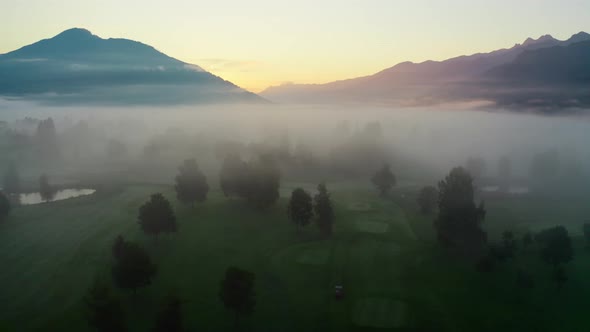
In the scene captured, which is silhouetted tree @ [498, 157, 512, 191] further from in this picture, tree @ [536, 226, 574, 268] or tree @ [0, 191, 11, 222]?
tree @ [0, 191, 11, 222]

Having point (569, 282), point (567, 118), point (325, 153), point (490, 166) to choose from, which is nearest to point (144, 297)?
point (569, 282)

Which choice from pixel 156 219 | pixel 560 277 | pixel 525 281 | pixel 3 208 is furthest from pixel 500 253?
pixel 3 208

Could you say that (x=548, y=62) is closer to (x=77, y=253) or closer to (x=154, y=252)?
(x=154, y=252)

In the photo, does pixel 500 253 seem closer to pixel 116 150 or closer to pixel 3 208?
pixel 3 208

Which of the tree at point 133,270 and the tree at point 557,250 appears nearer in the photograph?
the tree at point 133,270

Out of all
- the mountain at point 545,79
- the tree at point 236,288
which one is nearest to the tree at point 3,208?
the tree at point 236,288

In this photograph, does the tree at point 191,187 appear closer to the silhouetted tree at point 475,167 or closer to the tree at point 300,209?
the tree at point 300,209
